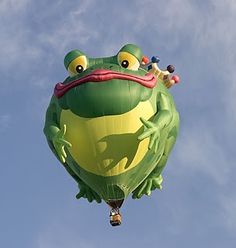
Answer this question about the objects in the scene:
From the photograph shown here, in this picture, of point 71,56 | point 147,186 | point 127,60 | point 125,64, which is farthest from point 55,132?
point 147,186

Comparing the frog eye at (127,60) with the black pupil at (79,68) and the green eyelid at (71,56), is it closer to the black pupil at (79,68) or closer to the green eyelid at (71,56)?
the black pupil at (79,68)

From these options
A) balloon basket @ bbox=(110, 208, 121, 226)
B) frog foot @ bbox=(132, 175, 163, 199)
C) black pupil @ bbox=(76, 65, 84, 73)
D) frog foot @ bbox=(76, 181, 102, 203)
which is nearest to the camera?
black pupil @ bbox=(76, 65, 84, 73)

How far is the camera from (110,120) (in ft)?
87.1

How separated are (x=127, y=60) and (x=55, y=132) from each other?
3.14 m

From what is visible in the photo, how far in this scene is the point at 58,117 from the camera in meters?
27.4

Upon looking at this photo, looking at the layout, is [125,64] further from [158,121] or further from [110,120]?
[158,121]

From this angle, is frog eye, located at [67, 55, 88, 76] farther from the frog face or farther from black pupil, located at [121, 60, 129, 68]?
black pupil, located at [121, 60, 129, 68]

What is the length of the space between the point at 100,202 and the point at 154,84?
15.9 feet

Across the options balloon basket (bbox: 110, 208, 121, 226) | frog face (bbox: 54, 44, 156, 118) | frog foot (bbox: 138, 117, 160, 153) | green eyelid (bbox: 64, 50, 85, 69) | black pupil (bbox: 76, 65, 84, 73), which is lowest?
balloon basket (bbox: 110, 208, 121, 226)

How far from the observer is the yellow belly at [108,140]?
87.2 ft

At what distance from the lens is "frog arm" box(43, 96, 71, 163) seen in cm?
2667

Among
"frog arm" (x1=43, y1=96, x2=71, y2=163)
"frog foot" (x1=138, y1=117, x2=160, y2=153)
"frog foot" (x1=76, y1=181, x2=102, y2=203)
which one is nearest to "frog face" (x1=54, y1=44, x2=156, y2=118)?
"frog arm" (x1=43, y1=96, x2=71, y2=163)

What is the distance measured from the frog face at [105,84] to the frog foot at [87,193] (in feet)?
12.4

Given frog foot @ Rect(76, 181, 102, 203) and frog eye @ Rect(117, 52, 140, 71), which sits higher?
frog eye @ Rect(117, 52, 140, 71)
